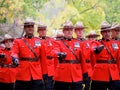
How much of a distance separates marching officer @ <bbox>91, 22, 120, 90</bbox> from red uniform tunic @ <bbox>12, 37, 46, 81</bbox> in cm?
151

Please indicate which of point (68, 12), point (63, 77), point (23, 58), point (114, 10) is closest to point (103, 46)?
point (63, 77)

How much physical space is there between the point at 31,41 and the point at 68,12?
18.0m

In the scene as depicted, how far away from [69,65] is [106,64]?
1.02 m

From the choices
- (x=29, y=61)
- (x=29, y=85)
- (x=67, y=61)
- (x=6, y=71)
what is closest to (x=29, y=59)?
(x=29, y=61)

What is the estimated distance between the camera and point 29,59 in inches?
412

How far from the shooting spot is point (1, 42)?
14.6 meters

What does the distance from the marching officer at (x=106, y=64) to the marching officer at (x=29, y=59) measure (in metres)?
1.54

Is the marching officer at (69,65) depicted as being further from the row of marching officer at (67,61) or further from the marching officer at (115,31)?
the marching officer at (115,31)

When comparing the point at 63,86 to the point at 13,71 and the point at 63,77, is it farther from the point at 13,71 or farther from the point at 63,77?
the point at 13,71

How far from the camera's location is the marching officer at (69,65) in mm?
10812

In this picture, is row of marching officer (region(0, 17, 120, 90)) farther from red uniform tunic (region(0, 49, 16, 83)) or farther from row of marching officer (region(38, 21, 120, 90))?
red uniform tunic (region(0, 49, 16, 83))

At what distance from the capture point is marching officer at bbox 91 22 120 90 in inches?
440

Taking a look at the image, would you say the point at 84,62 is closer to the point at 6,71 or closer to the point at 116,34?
the point at 116,34

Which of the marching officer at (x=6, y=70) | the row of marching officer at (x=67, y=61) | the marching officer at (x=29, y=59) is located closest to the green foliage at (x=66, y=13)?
the marching officer at (x=6, y=70)
